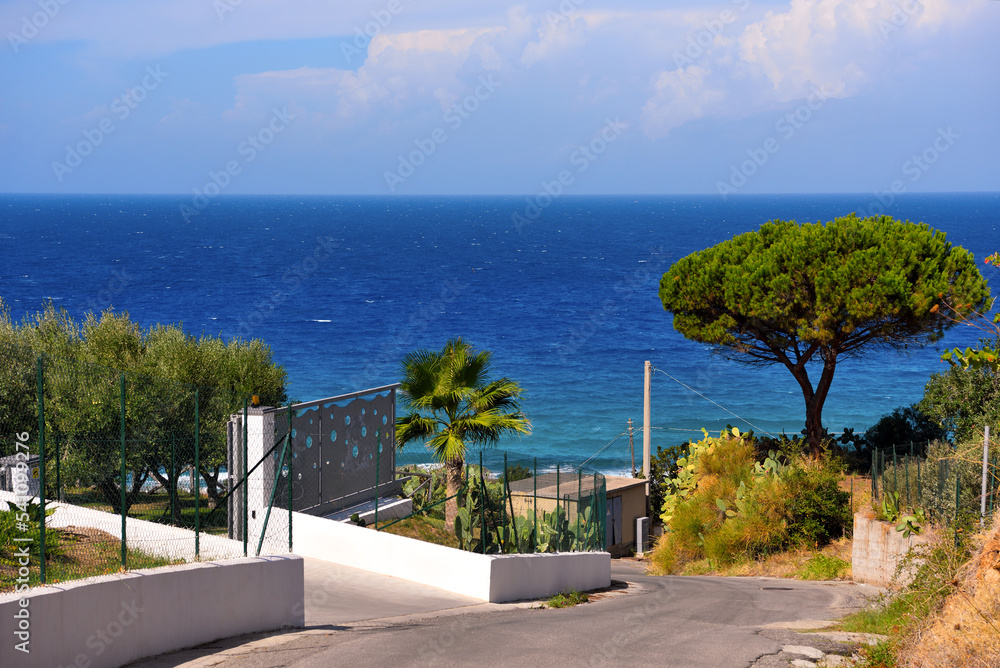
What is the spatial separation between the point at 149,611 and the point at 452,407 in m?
8.69

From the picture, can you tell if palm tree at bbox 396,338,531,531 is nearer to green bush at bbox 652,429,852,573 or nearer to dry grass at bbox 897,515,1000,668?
green bush at bbox 652,429,852,573

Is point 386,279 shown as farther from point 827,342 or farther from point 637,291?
point 827,342

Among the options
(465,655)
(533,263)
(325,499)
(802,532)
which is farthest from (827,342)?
(533,263)

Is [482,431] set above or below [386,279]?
below

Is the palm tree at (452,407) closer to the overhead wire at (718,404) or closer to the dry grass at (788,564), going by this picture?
the dry grass at (788,564)

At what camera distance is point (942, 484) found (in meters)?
14.6

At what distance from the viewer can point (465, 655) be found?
962 centimetres

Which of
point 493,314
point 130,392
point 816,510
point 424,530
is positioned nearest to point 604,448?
point 816,510

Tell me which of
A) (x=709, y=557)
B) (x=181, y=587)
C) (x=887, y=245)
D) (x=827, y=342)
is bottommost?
(x=709, y=557)

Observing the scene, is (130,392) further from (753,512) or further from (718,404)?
(718,404)

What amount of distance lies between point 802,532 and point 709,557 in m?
2.36

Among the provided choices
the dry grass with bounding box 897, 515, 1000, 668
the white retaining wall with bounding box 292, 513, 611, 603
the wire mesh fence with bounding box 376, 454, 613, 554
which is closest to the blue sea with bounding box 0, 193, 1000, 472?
the wire mesh fence with bounding box 376, 454, 613, 554

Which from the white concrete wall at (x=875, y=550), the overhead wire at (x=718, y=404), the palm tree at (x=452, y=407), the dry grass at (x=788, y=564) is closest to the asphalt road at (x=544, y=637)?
the white concrete wall at (x=875, y=550)

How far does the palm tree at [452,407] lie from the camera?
16.8 m
